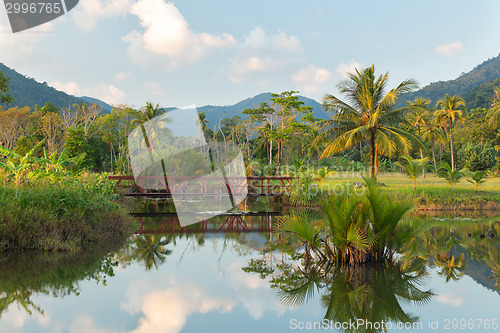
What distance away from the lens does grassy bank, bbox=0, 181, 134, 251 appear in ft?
22.1

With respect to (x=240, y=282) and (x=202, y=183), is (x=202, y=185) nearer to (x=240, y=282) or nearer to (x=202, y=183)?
(x=202, y=183)

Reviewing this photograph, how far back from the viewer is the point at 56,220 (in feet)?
22.9

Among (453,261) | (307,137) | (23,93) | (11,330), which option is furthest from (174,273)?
(23,93)

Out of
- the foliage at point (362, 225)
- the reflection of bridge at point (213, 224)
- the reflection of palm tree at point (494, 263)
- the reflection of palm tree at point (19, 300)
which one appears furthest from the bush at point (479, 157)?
the reflection of palm tree at point (19, 300)

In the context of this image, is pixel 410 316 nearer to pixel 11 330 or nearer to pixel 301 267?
pixel 301 267

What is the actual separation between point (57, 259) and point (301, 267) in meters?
→ 3.98

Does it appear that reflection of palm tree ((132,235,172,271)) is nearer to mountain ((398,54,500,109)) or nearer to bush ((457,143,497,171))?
bush ((457,143,497,171))

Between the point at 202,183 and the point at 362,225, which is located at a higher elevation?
the point at 362,225

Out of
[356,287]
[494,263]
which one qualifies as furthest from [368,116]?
[356,287]

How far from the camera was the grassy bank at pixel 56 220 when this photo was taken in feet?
22.1

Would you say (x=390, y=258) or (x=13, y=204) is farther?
(x=13, y=204)

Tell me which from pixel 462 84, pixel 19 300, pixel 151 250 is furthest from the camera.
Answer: pixel 462 84

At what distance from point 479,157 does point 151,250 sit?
37.4 m

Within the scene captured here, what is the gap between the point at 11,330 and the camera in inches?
147
